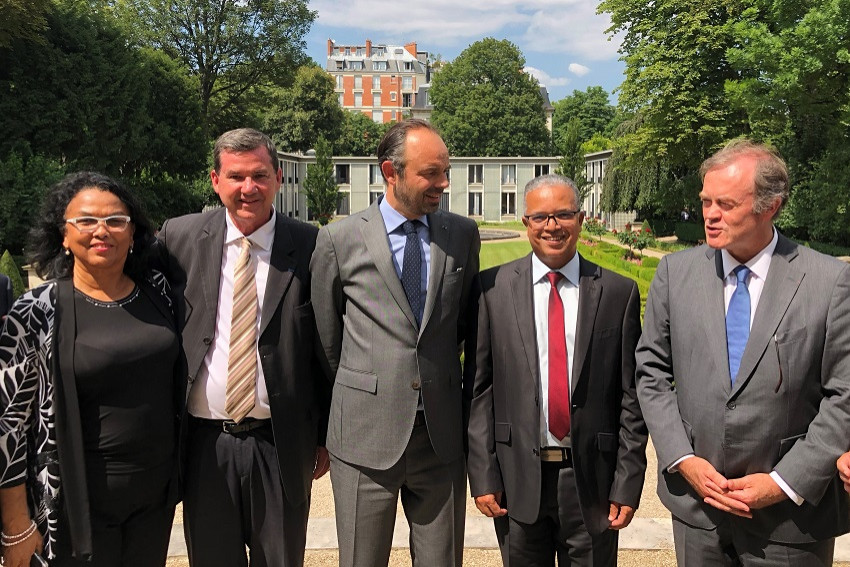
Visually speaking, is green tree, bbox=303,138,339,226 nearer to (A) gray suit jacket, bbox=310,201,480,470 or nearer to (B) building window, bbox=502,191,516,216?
(B) building window, bbox=502,191,516,216

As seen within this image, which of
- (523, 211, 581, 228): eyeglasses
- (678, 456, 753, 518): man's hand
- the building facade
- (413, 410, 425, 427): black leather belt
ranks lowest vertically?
(678, 456, 753, 518): man's hand

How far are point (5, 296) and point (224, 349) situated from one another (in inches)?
37.0

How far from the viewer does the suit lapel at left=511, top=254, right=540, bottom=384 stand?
3104 millimetres

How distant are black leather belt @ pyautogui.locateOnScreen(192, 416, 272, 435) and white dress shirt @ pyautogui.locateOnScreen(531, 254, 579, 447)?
4.33 ft

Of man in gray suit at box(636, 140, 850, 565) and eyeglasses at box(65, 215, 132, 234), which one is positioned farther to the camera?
eyeglasses at box(65, 215, 132, 234)

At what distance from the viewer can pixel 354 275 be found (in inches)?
125

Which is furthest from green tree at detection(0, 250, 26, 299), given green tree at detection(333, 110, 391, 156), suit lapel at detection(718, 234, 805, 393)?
green tree at detection(333, 110, 391, 156)

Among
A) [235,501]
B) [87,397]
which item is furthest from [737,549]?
[87,397]

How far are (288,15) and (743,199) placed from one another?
33.5 metres

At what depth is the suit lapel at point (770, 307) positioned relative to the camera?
279 centimetres

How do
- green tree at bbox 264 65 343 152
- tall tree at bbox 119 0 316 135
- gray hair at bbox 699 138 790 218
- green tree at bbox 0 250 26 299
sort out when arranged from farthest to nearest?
green tree at bbox 264 65 343 152 < tall tree at bbox 119 0 316 135 < green tree at bbox 0 250 26 299 < gray hair at bbox 699 138 790 218

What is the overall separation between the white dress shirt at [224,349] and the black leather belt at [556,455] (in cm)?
132

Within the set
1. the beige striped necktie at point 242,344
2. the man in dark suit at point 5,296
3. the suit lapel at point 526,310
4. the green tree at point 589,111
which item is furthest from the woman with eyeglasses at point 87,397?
Result: the green tree at point 589,111

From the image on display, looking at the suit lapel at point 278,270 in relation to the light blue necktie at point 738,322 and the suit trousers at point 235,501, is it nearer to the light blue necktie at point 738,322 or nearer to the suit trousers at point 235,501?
the suit trousers at point 235,501
